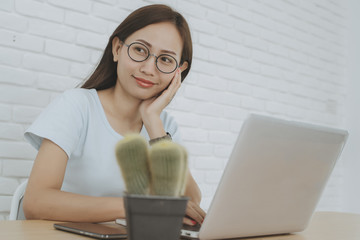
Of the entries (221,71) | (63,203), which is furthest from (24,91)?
(221,71)

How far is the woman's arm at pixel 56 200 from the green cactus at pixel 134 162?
476mm

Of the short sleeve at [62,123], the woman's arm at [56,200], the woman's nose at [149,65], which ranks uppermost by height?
the woman's nose at [149,65]

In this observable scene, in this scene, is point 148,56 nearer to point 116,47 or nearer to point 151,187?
point 116,47

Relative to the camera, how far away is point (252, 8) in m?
2.86

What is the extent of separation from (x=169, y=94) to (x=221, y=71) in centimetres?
114

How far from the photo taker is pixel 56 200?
1.05m

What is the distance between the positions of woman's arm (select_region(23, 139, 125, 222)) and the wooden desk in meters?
0.06

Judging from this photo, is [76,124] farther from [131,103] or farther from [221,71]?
[221,71]

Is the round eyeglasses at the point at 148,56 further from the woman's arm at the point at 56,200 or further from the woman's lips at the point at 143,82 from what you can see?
the woman's arm at the point at 56,200

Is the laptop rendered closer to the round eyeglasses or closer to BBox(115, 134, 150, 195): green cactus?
BBox(115, 134, 150, 195): green cactus

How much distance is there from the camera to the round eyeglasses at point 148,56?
141 cm

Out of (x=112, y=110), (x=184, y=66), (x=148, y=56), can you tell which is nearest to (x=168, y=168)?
(x=148, y=56)

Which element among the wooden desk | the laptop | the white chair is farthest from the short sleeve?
the laptop

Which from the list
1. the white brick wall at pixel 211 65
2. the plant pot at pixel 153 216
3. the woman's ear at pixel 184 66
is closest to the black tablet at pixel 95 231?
the plant pot at pixel 153 216
